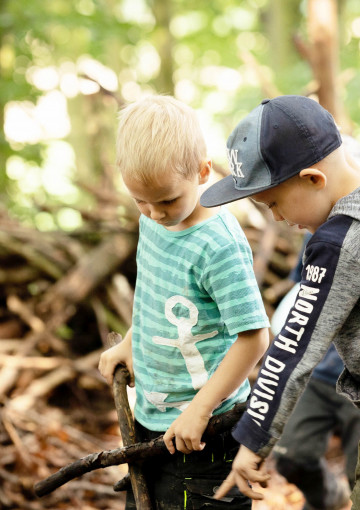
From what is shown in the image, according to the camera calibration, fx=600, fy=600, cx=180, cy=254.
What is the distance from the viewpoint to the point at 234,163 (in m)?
1.64

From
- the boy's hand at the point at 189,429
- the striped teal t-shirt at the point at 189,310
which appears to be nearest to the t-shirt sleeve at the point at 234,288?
the striped teal t-shirt at the point at 189,310

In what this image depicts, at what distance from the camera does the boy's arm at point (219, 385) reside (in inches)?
66.8

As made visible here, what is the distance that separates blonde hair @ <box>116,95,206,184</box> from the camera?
173 cm

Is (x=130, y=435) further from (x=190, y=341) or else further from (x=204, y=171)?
(x=204, y=171)

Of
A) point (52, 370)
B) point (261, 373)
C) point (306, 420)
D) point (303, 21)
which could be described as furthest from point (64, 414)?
point (303, 21)

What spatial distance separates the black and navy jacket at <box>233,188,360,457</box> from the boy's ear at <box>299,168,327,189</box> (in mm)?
68

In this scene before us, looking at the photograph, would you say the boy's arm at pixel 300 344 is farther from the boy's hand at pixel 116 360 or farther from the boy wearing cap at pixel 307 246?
the boy's hand at pixel 116 360

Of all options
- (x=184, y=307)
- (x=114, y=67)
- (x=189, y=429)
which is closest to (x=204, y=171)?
(x=184, y=307)

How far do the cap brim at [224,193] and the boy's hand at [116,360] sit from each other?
2.46 ft

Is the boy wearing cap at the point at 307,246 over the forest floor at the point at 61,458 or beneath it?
over

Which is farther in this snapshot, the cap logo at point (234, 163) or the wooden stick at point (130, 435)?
the wooden stick at point (130, 435)

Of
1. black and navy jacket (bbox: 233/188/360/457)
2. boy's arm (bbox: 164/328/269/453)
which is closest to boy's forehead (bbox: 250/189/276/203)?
black and navy jacket (bbox: 233/188/360/457)

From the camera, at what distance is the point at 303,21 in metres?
12.4

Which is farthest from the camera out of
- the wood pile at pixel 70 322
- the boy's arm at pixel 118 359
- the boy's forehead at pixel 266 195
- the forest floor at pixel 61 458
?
the wood pile at pixel 70 322
